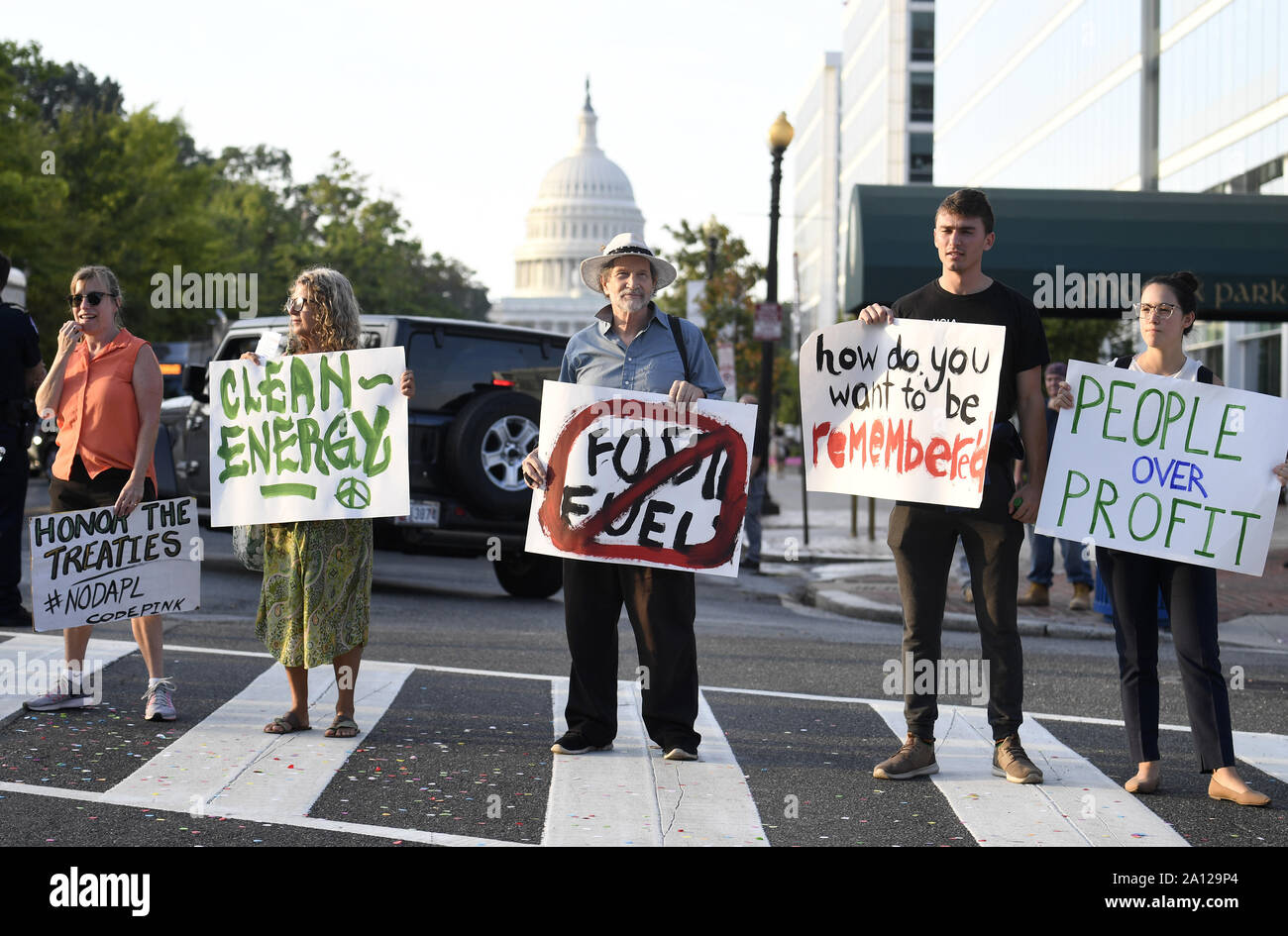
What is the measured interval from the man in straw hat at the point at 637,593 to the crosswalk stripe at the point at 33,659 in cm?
248

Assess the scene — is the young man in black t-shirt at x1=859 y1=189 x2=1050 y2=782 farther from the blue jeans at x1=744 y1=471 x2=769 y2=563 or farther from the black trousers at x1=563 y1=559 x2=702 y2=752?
the blue jeans at x1=744 y1=471 x2=769 y2=563

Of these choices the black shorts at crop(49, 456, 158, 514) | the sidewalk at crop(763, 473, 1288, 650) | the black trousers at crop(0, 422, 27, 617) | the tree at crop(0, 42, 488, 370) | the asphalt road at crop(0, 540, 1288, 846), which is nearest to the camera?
the asphalt road at crop(0, 540, 1288, 846)

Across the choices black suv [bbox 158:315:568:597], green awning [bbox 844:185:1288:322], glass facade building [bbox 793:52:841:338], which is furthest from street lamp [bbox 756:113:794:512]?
glass facade building [bbox 793:52:841:338]

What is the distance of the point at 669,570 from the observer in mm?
6418

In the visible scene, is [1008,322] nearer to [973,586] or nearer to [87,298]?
[973,586]

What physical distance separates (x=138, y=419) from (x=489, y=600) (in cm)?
596

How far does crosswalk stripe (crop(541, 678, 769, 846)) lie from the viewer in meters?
5.10

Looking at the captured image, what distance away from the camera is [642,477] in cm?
655

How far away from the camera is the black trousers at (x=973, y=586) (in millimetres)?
6051

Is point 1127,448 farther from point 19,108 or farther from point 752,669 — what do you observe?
point 19,108

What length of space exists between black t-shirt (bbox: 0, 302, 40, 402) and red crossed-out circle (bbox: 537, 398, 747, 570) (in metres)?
3.93

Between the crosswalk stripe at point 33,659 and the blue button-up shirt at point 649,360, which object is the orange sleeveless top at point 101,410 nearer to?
the crosswalk stripe at point 33,659

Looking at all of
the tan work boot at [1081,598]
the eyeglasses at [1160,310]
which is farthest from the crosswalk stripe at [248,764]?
the tan work boot at [1081,598]
